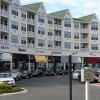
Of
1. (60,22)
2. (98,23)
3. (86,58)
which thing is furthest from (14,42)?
(98,23)

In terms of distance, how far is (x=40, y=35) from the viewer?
7756 centimetres

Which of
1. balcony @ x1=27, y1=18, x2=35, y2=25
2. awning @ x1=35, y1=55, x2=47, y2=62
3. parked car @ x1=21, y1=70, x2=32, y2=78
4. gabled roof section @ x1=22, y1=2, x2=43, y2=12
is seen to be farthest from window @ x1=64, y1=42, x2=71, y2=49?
parked car @ x1=21, y1=70, x2=32, y2=78

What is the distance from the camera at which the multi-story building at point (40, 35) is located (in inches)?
2569

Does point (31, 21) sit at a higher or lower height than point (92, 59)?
higher

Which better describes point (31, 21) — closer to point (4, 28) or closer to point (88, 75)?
point (4, 28)

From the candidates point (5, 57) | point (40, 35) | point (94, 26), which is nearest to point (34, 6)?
point (40, 35)

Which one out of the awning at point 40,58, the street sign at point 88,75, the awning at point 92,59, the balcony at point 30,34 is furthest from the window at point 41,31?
the street sign at point 88,75

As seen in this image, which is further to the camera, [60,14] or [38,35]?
[60,14]

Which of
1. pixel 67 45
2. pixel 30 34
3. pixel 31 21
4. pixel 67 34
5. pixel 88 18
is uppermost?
pixel 88 18

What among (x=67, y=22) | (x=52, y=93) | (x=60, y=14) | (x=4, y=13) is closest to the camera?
(x=52, y=93)

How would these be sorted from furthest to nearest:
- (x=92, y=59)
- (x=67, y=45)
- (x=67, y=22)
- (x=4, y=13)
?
(x=92, y=59)
(x=67, y=22)
(x=67, y=45)
(x=4, y=13)

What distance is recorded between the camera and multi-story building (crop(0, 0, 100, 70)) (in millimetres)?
65250

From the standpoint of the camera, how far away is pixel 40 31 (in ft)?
254

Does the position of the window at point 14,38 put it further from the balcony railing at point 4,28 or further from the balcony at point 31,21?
the balcony at point 31,21
